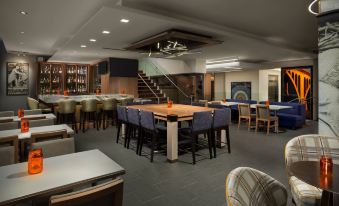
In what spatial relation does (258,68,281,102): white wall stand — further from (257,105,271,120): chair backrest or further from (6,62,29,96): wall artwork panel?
(6,62,29,96): wall artwork panel

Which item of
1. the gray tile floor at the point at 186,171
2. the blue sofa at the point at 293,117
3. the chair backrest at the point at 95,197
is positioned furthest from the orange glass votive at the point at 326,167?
the blue sofa at the point at 293,117

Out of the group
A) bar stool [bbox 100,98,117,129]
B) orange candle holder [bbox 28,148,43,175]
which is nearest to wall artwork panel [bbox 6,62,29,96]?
bar stool [bbox 100,98,117,129]

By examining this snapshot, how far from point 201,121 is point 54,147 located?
2.43m

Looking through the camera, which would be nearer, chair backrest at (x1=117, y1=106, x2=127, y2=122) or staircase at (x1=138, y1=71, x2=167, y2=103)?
chair backrest at (x1=117, y1=106, x2=127, y2=122)

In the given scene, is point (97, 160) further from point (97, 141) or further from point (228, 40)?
point (228, 40)

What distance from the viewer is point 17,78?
30.0 ft

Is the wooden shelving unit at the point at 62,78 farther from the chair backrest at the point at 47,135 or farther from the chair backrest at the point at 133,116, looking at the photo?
the chair backrest at the point at 47,135

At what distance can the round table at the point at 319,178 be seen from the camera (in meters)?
1.36

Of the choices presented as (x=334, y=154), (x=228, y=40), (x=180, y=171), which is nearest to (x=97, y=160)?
(x=180, y=171)

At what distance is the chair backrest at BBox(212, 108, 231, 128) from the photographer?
4121 mm

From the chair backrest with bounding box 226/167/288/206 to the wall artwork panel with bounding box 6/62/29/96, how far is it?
1052cm

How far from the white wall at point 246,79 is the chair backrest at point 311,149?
33.2 feet

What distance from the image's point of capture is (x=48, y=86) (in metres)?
10.0

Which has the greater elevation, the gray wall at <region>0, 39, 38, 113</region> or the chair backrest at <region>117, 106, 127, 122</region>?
the gray wall at <region>0, 39, 38, 113</region>
